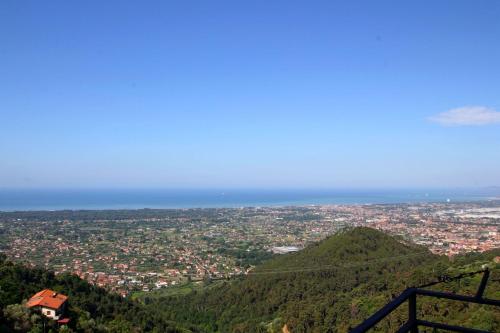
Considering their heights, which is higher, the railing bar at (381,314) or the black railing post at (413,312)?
the railing bar at (381,314)

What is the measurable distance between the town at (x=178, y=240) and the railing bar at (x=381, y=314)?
27.7 meters

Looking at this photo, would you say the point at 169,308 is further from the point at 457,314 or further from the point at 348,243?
the point at 457,314

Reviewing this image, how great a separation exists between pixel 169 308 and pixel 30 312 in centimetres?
1245

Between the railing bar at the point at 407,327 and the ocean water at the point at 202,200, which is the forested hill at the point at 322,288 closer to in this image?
the railing bar at the point at 407,327

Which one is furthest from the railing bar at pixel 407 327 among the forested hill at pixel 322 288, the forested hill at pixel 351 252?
the forested hill at pixel 351 252

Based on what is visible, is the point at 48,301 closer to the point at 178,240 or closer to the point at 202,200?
the point at 178,240

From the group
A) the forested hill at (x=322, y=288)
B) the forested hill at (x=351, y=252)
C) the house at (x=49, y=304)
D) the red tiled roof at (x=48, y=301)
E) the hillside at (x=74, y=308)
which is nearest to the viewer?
the hillside at (x=74, y=308)

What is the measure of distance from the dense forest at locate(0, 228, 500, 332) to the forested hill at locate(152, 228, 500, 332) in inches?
2.2

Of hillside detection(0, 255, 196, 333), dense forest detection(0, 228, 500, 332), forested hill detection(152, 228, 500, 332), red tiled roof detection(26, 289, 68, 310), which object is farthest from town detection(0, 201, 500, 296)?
red tiled roof detection(26, 289, 68, 310)

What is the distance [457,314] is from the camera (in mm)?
10891

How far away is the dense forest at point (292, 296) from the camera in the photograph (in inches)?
486

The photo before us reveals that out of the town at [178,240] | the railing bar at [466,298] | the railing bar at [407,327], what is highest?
the railing bar at [466,298]

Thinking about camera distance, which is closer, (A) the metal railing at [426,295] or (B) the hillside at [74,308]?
(A) the metal railing at [426,295]

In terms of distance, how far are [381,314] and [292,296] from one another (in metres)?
22.2
